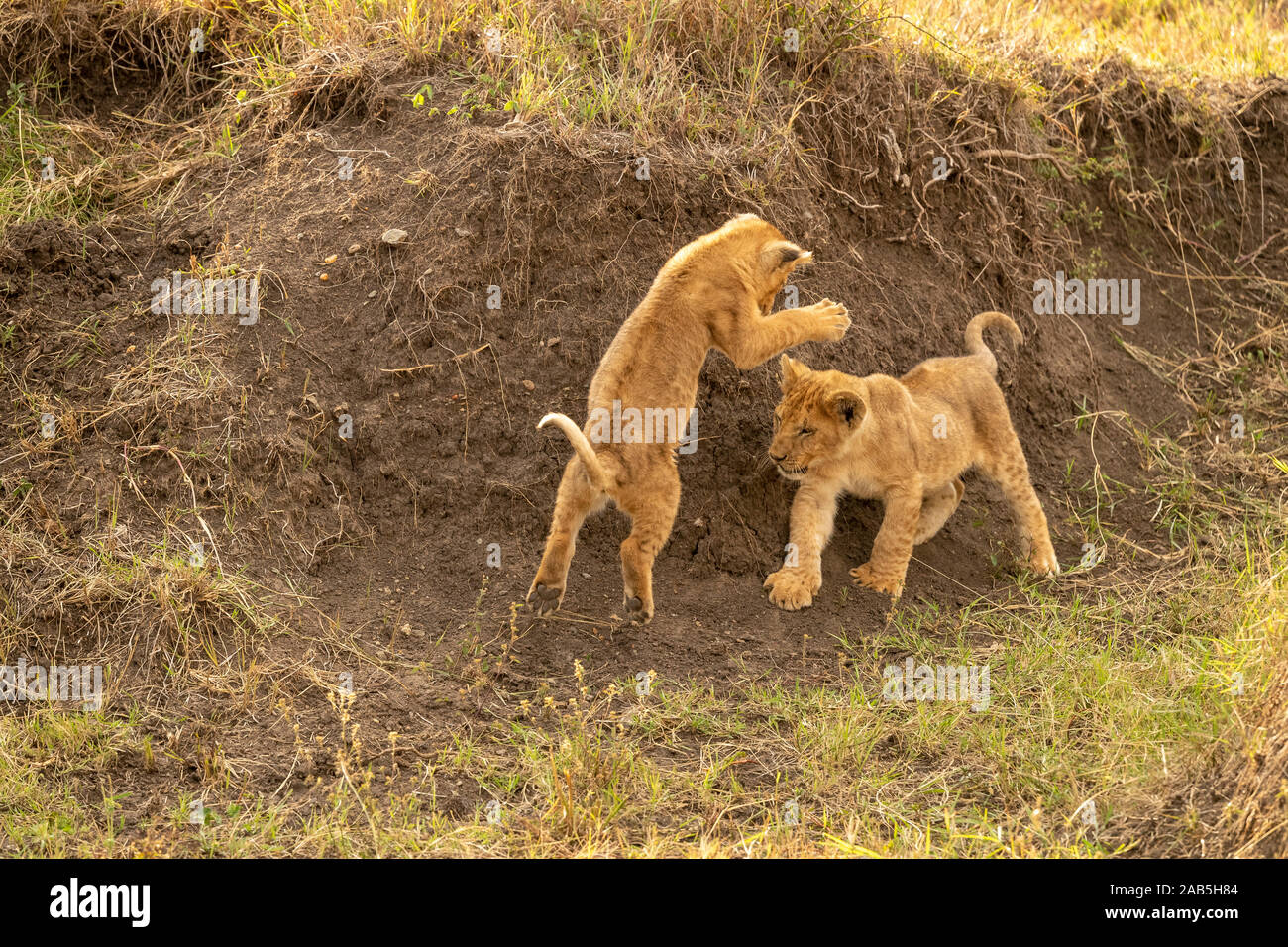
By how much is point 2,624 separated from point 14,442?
1074 millimetres

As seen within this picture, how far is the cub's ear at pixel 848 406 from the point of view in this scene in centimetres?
571

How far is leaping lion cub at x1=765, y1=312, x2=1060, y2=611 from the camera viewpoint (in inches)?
231

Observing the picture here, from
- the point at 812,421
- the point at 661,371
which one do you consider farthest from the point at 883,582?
the point at 661,371

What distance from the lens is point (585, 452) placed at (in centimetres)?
503

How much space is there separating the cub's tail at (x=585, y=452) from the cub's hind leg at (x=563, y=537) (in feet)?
0.23

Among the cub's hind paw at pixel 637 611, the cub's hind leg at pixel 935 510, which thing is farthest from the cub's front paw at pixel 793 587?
the cub's hind leg at pixel 935 510

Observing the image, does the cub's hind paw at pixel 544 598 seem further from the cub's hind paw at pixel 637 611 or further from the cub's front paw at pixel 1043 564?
the cub's front paw at pixel 1043 564

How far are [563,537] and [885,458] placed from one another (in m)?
1.72

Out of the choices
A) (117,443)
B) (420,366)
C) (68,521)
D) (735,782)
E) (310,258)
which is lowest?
(735,782)

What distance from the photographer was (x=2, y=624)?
5.28 m

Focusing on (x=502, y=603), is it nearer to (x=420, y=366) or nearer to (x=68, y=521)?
(x=420, y=366)

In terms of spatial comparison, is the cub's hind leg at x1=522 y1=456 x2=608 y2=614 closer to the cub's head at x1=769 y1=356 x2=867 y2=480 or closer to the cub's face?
the cub's head at x1=769 y1=356 x2=867 y2=480

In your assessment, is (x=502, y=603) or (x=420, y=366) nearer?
(x=502, y=603)

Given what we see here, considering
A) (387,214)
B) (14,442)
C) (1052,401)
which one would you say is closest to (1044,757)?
(1052,401)
